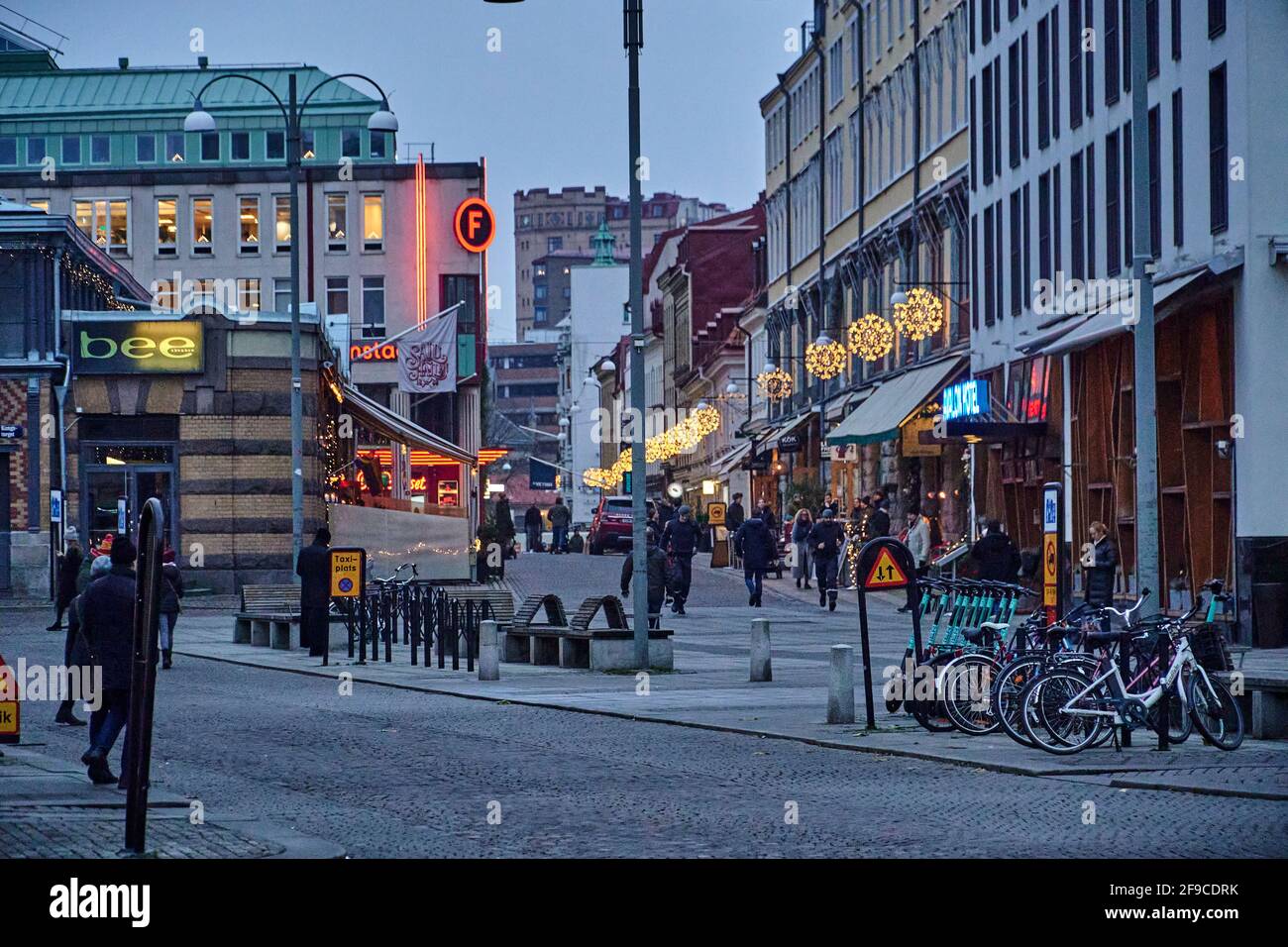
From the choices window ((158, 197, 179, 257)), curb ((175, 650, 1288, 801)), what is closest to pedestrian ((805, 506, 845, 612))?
curb ((175, 650, 1288, 801))

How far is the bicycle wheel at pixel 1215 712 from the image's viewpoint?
1616cm

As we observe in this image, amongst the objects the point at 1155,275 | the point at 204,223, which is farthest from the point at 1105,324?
the point at 204,223

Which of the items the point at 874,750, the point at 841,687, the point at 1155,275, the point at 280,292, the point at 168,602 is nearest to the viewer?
the point at 874,750

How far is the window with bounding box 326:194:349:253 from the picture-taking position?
3184 inches

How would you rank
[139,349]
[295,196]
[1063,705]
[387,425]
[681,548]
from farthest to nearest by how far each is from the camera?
[387,425]
[139,349]
[681,548]
[295,196]
[1063,705]

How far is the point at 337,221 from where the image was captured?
8106cm

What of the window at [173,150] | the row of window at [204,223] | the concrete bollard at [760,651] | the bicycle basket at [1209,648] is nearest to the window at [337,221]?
the row of window at [204,223]

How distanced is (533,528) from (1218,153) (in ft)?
191

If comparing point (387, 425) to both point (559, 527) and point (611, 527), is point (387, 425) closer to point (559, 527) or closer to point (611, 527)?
point (611, 527)

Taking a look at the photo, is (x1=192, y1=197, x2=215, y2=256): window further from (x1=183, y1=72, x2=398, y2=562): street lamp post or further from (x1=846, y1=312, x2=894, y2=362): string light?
(x1=183, y1=72, x2=398, y2=562): street lamp post

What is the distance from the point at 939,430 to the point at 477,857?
3063cm

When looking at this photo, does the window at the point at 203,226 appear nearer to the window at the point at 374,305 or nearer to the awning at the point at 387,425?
the window at the point at 374,305
